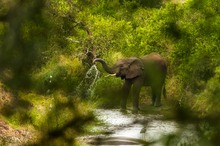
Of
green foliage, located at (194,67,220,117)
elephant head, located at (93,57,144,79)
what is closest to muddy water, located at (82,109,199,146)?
green foliage, located at (194,67,220,117)

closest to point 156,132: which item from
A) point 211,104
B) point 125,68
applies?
point 211,104

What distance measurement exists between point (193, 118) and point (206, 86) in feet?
1.75

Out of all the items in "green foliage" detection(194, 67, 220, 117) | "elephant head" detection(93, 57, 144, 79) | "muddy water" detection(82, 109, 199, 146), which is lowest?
"elephant head" detection(93, 57, 144, 79)

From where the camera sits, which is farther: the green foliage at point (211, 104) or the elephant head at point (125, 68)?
the elephant head at point (125, 68)

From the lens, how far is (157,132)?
2973 mm

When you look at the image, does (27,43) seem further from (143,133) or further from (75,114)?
(143,133)

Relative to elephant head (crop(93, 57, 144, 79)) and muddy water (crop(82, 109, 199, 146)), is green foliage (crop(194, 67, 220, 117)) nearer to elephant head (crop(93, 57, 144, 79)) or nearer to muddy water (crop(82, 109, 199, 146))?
muddy water (crop(82, 109, 199, 146))

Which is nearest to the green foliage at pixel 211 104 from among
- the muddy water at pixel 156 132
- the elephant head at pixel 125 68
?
the muddy water at pixel 156 132

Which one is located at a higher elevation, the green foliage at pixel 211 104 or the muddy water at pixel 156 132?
the green foliage at pixel 211 104

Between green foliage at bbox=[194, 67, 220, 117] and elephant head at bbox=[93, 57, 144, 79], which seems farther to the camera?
elephant head at bbox=[93, 57, 144, 79]

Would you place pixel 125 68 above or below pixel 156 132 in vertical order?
below

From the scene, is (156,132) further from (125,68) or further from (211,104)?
(125,68)

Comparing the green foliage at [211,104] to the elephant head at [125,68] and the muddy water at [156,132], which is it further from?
the elephant head at [125,68]

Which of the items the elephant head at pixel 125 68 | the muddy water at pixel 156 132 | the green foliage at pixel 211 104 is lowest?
the elephant head at pixel 125 68
